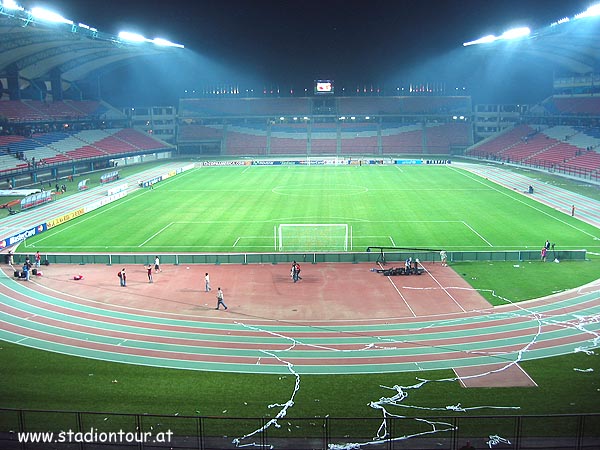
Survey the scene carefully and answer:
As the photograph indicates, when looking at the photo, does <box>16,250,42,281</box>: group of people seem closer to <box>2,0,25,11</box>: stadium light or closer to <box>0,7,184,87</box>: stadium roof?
<box>2,0,25,11</box>: stadium light

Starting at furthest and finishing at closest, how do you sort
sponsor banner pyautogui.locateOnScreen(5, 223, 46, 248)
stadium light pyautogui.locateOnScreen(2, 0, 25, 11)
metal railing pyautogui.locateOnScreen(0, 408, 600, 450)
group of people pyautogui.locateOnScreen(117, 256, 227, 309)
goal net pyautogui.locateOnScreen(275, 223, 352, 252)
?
stadium light pyautogui.locateOnScreen(2, 0, 25, 11) < sponsor banner pyautogui.locateOnScreen(5, 223, 46, 248) < goal net pyautogui.locateOnScreen(275, 223, 352, 252) < group of people pyautogui.locateOnScreen(117, 256, 227, 309) < metal railing pyautogui.locateOnScreen(0, 408, 600, 450)

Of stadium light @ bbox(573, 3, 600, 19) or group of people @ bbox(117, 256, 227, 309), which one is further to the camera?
stadium light @ bbox(573, 3, 600, 19)

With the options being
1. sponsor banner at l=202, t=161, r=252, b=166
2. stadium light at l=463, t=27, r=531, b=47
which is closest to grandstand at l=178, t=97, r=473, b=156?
sponsor banner at l=202, t=161, r=252, b=166

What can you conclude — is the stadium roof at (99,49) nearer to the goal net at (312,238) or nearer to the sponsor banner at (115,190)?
the sponsor banner at (115,190)

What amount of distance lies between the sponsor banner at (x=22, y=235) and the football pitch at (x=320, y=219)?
2.03ft

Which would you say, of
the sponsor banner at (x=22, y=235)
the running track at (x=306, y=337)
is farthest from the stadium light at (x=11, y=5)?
the running track at (x=306, y=337)

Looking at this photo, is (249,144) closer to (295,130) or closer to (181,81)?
(295,130)

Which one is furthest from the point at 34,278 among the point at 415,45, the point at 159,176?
the point at 415,45

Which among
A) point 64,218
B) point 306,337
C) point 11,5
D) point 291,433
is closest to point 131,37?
point 11,5

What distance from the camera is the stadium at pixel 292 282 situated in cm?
1756

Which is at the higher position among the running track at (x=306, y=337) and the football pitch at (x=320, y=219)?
the football pitch at (x=320, y=219)

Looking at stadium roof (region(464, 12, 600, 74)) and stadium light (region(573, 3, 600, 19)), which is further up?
stadium light (region(573, 3, 600, 19))

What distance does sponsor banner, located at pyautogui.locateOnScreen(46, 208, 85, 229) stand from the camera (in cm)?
4709

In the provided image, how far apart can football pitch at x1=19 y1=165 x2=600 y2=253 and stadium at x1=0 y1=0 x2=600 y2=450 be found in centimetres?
32
